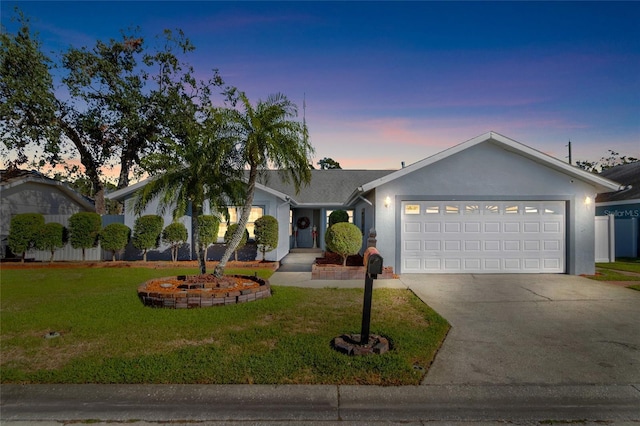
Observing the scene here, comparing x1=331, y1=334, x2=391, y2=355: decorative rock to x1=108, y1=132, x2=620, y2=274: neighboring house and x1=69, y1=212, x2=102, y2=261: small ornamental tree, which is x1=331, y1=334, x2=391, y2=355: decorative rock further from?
x1=69, y1=212, x2=102, y2=261: small ornamental tree

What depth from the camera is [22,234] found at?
1346 cm

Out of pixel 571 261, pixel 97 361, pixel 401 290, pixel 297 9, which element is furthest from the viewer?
pixel 571 261

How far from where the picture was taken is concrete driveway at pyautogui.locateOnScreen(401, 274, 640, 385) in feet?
13.3

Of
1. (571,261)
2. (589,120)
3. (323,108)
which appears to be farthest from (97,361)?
(589,120)

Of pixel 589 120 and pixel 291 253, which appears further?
pixel 291 253

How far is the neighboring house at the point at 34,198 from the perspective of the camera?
15484 mm

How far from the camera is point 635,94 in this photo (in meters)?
13.0

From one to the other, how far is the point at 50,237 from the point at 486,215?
16.5 m

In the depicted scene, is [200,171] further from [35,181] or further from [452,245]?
[35,181]

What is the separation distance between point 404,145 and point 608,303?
43.5ft

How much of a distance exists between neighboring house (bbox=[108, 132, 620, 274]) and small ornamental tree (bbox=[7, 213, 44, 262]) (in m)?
10.0

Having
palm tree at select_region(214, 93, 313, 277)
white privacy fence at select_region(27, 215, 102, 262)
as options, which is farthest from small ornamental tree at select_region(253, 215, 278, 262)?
white privacy fence at select_region(27, 215, 102, 262)

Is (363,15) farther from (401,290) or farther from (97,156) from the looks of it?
(97,156)

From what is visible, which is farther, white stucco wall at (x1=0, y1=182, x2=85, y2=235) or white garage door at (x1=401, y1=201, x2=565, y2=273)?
white stucco wall at (x1=0, y1=182, x2=85, y2=235)
